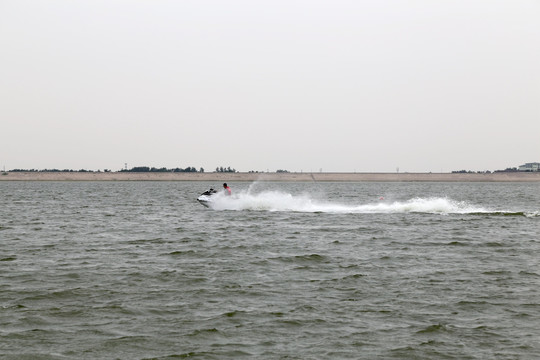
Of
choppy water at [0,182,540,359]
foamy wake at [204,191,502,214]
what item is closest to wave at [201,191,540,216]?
foamy wake at [204,191,502,214]

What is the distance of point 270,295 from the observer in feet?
43.5

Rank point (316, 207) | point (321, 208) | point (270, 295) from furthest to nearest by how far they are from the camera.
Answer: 1. point (316, 207)
2. point (321, 208)
3. point (270, 295)

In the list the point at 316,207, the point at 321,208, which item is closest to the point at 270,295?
Result: the point at 321,208

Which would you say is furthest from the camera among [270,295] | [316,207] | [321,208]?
[316,207]

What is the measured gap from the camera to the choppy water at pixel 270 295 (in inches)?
380

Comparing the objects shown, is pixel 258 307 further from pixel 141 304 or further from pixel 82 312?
pixel 82 312

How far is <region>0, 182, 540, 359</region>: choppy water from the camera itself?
9.65m

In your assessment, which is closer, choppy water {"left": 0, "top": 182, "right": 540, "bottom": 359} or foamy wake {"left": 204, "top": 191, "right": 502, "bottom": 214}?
choppy water {"left": 0, "top": 182, "right": 540, "bottom": 359}

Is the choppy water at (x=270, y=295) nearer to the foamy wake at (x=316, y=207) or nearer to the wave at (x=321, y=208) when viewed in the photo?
the wave at (x=321, y=208)

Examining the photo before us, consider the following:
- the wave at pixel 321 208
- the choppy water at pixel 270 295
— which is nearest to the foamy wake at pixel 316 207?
the wave at pixel 321 208

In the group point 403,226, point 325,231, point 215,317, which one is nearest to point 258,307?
point 215,317

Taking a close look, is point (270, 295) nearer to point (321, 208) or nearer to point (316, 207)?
point (321, 208)

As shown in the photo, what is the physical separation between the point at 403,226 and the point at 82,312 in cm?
2254

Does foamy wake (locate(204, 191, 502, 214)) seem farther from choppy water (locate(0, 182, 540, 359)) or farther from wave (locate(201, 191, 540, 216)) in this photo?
choppy water (locate(0, 182, 540, 359))
